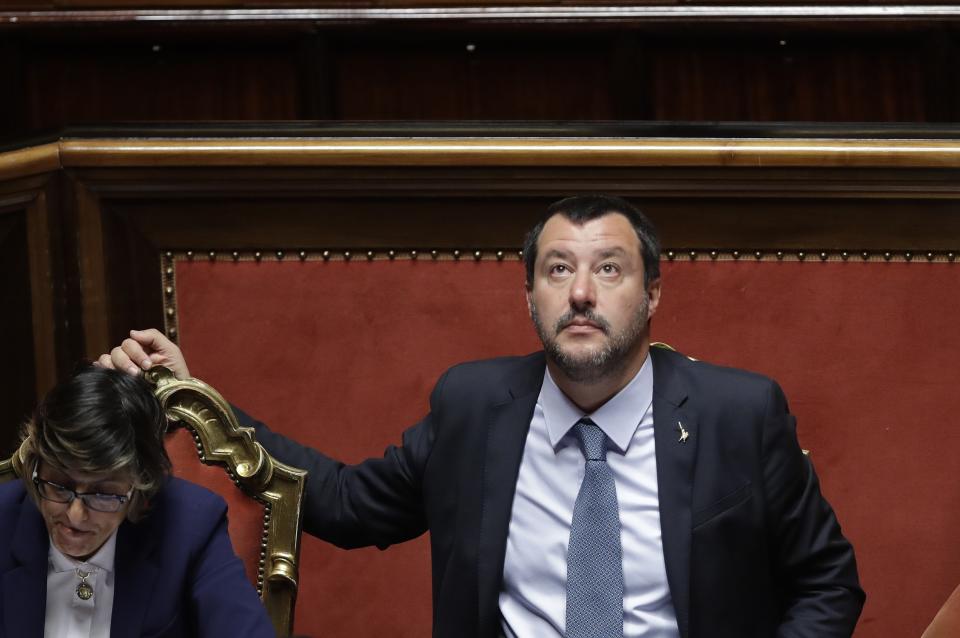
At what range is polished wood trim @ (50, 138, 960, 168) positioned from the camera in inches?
47.1

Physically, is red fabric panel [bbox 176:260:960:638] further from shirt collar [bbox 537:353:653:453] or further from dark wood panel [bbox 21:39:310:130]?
dark wood panel [bbox 21:39:310:130]

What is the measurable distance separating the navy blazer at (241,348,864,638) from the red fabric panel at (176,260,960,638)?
259mm

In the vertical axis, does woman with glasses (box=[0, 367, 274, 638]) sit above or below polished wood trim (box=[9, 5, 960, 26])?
below

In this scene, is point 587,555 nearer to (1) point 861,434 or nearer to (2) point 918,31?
(1) point 861,434

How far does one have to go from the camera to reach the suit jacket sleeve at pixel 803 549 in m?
0.92

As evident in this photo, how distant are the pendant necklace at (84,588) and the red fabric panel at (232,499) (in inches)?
5.0

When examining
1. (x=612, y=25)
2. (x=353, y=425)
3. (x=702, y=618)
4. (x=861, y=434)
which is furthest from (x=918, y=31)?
(x=702, y=618)

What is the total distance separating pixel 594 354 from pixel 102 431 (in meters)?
0.31

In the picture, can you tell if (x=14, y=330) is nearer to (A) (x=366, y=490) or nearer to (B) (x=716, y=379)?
(A) (x=366, y=490)

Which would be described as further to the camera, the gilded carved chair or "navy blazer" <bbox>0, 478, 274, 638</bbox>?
the gilded carved chair

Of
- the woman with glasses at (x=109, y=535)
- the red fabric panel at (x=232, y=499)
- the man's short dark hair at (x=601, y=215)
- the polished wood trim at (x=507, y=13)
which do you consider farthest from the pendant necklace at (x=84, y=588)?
the polished wood trim at (x=507, y=13)

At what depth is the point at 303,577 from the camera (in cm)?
125

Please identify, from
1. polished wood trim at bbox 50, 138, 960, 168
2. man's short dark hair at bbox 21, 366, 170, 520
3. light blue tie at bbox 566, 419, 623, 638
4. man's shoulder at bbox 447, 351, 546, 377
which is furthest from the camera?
polished wood trim at bbox 50, 138, 960, 168

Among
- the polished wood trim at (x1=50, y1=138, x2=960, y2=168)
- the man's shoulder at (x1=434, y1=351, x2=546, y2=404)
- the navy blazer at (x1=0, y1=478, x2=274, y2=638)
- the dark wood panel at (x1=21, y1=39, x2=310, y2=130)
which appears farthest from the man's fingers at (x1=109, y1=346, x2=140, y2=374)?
the dark wood panel at (x1=21, y1=39, x2=310, y2=130)
